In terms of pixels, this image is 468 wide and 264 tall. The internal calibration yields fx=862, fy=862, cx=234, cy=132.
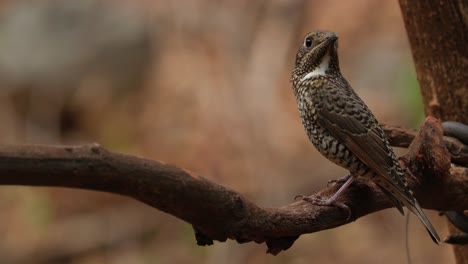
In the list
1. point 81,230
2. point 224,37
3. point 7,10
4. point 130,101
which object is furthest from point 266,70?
point 7,10

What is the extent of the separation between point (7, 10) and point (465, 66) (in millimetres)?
7589

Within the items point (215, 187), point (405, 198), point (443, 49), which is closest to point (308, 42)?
point (443, 49)

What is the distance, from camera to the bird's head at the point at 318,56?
375 centimetres

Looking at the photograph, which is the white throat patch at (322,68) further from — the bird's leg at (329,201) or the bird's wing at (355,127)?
the bird's leg at (329,201)

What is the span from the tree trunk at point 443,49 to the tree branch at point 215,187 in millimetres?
275

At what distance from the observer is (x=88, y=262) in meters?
8.21

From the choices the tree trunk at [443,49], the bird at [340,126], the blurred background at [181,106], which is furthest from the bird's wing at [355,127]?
the blurred background at [181,106]

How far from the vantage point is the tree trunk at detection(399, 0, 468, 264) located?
3.70m

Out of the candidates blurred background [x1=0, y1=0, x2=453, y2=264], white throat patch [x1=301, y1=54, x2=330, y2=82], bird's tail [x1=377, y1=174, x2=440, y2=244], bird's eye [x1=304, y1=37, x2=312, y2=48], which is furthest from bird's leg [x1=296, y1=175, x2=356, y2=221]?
blurred background [x1=0, y1=0, x2=453, y2=264]

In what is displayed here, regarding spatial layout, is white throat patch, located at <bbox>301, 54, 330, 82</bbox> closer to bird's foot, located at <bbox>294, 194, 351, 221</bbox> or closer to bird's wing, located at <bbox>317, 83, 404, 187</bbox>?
bird's wing, located at <bbox>317, 83, 404, 187</bbox>

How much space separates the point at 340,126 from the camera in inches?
141

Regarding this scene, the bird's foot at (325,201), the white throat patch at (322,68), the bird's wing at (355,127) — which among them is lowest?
the bird's foot at (325,201)

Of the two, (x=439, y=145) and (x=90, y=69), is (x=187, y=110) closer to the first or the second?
(x=90, y=69)

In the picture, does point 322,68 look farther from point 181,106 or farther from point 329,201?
point 181,106
